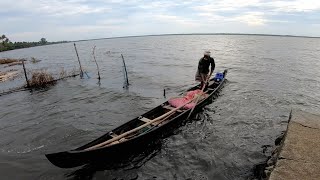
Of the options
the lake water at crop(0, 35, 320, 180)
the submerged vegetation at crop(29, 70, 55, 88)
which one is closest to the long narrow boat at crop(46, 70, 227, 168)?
the lake water at crop(0, 35, 320, 180)

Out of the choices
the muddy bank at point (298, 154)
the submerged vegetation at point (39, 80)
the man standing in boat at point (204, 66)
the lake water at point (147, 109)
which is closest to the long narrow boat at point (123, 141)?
the lake water at point (147, 109)

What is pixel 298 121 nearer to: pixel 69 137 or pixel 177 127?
pixel 177 127

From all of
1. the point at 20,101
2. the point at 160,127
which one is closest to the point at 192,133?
the point at 160,127

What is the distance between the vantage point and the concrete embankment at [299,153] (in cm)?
666

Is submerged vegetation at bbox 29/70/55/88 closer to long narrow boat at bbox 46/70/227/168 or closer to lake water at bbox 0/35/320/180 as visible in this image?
lake water at bbox 0/35/320/180

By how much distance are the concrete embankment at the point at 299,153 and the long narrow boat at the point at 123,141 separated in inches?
204

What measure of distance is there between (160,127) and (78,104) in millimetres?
9915

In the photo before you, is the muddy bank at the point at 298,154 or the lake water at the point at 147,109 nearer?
the muddy bank at the point at 298,154

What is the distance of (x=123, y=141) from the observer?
9.82 m

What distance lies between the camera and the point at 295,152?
7691 mm

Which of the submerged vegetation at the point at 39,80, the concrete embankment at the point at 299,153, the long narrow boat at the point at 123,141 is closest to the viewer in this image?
the concrete embankment at the point at 299,153

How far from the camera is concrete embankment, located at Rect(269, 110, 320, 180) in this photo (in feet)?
21.8

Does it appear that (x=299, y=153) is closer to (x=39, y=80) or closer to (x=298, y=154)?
(x=298, y=154)

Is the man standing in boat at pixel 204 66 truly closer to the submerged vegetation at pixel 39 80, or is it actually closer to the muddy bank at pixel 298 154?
the muddy bank at pixel 298 154
